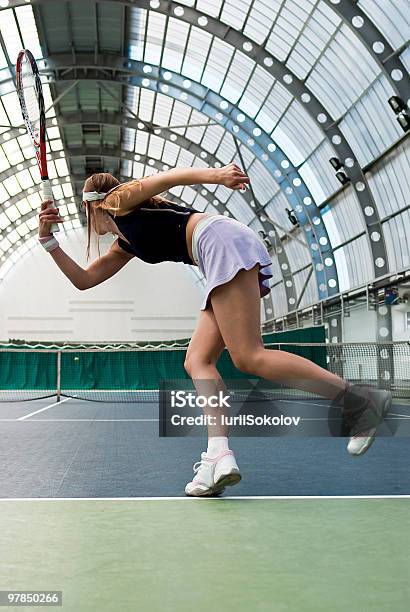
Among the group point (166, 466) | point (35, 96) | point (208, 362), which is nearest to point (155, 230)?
point (208, 362)

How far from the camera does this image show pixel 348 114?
21.0m

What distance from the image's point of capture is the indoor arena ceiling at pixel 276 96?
64.0 feet

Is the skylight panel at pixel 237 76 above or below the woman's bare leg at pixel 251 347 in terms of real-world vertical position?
above

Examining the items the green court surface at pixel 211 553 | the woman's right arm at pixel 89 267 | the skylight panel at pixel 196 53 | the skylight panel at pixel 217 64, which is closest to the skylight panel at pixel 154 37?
the skylight panel at pixel 196 53

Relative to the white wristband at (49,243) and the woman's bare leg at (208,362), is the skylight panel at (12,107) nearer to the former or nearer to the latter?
the white wristband at (49,243)

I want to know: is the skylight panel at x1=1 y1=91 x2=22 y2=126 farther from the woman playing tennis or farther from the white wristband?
the woman playing tennis

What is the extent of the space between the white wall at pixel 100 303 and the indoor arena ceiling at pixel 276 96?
456 inches

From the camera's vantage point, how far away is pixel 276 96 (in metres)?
24.4

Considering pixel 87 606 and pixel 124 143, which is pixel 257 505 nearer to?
pixel 87 606

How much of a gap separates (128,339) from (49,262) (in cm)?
693

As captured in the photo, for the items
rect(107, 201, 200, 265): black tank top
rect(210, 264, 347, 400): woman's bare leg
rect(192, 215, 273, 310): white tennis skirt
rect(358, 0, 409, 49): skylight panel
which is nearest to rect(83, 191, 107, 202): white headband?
rect(107, 201, 200, 265): black tank top

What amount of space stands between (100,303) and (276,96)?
2285 cm

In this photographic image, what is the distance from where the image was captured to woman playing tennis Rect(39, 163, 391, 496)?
321cm

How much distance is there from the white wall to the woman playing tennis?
40477 millimetres
